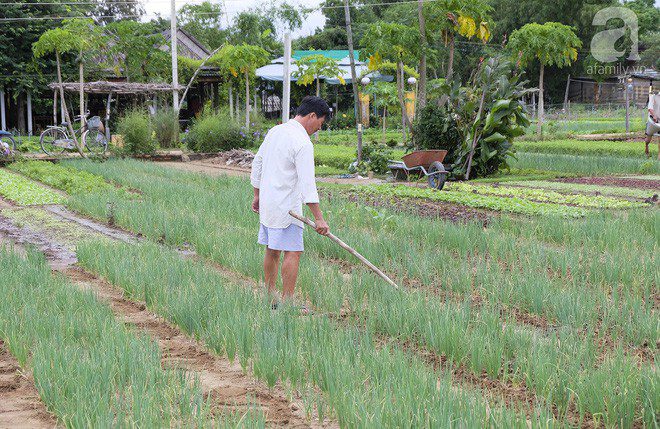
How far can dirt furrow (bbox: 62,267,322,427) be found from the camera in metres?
3.57

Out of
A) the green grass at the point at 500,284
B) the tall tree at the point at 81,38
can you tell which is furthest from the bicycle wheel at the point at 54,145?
the green grass at the point at 500,284

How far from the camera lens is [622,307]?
4.93 metres

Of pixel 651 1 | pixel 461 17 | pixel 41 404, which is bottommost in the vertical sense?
pixel 41 404

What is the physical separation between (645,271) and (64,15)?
27.0 meters

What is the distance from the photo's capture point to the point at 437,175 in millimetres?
12898

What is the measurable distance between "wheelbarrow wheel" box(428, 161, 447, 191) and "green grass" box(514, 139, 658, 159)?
20.8 feet

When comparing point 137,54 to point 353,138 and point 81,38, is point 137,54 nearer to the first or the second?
point 81,38

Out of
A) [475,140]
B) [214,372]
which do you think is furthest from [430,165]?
[214,372]

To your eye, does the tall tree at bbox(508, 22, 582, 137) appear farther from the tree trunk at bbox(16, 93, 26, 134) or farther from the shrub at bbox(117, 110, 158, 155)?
the tree trunk at bbox(16, 93, 26, 134)

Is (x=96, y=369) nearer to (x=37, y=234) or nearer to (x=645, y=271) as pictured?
(x=645, y=271)

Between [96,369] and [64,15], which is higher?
[64,15]

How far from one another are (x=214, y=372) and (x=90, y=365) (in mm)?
685

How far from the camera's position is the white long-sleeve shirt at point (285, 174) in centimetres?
530

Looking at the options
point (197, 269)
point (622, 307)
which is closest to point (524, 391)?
point (622, 307)
